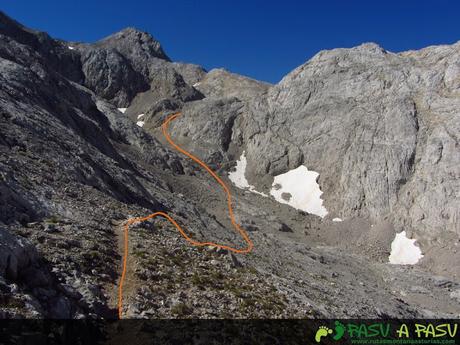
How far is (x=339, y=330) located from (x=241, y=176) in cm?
7268

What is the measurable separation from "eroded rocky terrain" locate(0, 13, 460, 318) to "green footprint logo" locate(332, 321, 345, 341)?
1.49 metres

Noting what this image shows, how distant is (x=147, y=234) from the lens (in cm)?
2873

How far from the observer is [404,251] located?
68.6m

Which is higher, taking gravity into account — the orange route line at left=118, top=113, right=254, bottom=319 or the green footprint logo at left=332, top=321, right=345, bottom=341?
the orange route line at left=118, top=113, right=254, bottom=319

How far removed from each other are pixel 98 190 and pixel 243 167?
63.9 metres

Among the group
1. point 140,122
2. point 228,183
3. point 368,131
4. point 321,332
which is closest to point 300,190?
point 228,183

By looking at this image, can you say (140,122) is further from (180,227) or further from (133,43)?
(180,227)

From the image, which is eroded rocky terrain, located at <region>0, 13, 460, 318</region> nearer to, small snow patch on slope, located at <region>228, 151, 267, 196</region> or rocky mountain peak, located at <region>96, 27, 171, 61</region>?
small snow patch on slope, located at <region>228, 151, 267, 196</region>

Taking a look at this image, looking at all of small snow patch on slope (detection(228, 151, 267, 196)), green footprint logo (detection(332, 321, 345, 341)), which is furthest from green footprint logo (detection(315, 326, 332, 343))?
small snow patch on slope (detection(228, 151, 267, 196))

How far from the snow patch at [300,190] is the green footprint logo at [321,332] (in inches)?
2380

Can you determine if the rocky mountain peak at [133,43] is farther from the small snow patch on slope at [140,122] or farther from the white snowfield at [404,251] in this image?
the white snowfield at [404,251]

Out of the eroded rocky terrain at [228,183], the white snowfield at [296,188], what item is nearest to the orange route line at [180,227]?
the eroded rocky terrain at [228,183]

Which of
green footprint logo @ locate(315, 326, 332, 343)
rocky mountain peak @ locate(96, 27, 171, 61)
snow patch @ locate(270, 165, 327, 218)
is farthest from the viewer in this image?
rocky mountain peak @ locate(96, 27, 171, 61)

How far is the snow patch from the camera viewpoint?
85.0 m
